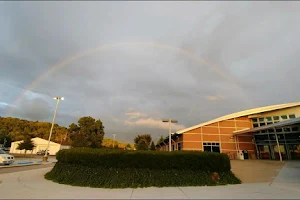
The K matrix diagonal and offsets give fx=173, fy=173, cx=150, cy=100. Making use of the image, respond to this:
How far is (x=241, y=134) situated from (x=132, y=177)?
2210 centimetres

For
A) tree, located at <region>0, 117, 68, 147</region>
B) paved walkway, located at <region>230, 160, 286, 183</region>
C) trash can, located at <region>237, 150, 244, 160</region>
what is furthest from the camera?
tree, located at <region>0, 117, 68, 147</region>

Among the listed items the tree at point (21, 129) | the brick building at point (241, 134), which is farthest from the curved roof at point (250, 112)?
the tree at point (21, 129)

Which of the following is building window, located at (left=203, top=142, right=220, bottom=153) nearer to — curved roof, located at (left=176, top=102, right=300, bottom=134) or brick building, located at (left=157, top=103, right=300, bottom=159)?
brick building, located at (left=157, top=103, right=300, bottom=159)

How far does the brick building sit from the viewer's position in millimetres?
23172

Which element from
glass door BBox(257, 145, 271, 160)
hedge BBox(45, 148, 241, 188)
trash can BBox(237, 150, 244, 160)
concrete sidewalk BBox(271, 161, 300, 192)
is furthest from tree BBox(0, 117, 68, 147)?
concrete sidewalk BBox(271, 161, 300, 192)

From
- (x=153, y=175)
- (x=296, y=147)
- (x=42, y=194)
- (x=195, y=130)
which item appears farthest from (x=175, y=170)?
(x=296, y=147)

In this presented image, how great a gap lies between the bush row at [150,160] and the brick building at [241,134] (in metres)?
15.4

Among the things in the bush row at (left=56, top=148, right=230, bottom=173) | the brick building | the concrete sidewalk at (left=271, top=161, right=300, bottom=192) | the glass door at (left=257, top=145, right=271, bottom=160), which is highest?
the brick building

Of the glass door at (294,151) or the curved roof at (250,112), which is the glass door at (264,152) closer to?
the glass door at (294,151)

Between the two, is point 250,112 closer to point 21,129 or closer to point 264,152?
point 264,152

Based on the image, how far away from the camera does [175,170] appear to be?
7.88 m

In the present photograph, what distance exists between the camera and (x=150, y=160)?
7.87 m

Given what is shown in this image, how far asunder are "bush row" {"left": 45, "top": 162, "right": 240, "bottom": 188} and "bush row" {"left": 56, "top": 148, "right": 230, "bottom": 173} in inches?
5.7

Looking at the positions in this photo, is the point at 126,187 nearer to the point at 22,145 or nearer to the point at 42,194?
the point at 42,194
